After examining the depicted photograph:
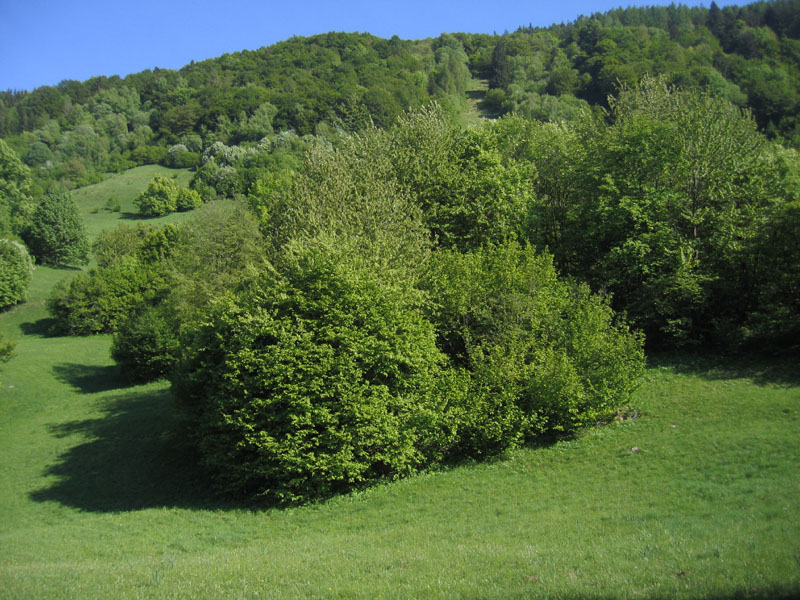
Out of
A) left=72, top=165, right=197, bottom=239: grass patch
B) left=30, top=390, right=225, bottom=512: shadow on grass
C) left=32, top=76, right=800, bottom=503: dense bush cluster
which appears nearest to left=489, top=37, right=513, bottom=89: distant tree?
left=72, top=165, right=197, bottom=239: grass patch

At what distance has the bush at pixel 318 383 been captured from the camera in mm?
22469

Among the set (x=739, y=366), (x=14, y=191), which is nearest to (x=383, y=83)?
(x=14, y=191)

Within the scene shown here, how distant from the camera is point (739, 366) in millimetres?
28047

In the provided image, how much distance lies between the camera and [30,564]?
50.3ft

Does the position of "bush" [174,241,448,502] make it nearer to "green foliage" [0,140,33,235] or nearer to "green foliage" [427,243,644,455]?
"green foliage" [427,243,644,455]

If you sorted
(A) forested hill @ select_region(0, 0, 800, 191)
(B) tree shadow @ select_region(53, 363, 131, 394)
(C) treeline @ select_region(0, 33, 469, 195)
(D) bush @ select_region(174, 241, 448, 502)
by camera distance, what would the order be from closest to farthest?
1. (D) bush @ select_region(174, 241, 448, 502)
2. (B) tree shadow @ select_region(53, 363, 131, 394)
3. (A) forested hill @ select_region(0, 0, 800, 191)
4. (C) treeline @ select_region(0, 33, 469, 195)

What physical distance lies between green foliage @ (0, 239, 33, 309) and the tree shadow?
81.4ft

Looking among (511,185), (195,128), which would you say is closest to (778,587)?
(511,185)

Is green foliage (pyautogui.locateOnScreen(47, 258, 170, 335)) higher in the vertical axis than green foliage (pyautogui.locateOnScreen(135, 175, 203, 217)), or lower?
lower

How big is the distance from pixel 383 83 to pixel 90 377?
107234mm

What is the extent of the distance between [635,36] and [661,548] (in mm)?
147522

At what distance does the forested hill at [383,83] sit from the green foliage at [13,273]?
54.6 meters

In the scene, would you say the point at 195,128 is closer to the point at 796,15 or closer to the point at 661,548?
the point at 796,15

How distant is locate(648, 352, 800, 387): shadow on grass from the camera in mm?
25750
